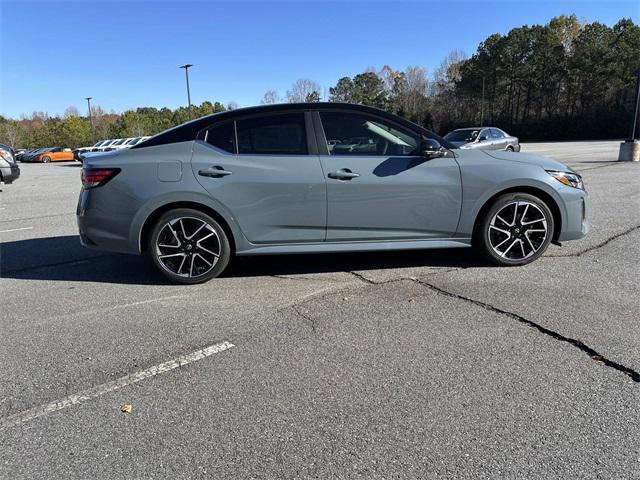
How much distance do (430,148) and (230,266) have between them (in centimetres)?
245

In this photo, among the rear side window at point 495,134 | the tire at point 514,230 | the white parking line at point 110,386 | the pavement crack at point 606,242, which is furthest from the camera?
the rear side window at point 495,134

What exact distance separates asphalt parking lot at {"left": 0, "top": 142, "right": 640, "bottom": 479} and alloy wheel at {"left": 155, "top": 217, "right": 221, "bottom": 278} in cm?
20

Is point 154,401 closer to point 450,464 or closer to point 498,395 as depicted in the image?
point 450,464

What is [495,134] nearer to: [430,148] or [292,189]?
[430,148]

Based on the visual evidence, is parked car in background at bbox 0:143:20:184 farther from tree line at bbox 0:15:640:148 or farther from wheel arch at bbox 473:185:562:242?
tree line at bbox 0:15:640:148

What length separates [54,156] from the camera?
44781 mm

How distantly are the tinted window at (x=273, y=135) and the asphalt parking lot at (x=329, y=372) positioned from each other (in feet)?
4.14

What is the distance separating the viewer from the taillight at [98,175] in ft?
14.5

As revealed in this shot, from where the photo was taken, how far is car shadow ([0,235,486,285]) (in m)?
4.99

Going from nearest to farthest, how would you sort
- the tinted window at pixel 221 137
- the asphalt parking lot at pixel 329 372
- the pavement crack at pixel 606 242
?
the asphalt parking lot at pixel 329 372, the tinted window at pixel 221 137, the pavement crack at pixel 606 242

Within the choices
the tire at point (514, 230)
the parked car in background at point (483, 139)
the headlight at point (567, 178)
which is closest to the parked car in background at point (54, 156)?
the parked car in background at point (483, 139)

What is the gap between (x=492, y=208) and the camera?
15.4ft

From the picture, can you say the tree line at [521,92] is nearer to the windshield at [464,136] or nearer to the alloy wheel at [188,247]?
the windshield at [464,136]

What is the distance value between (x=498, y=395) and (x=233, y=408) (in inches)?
57.3
